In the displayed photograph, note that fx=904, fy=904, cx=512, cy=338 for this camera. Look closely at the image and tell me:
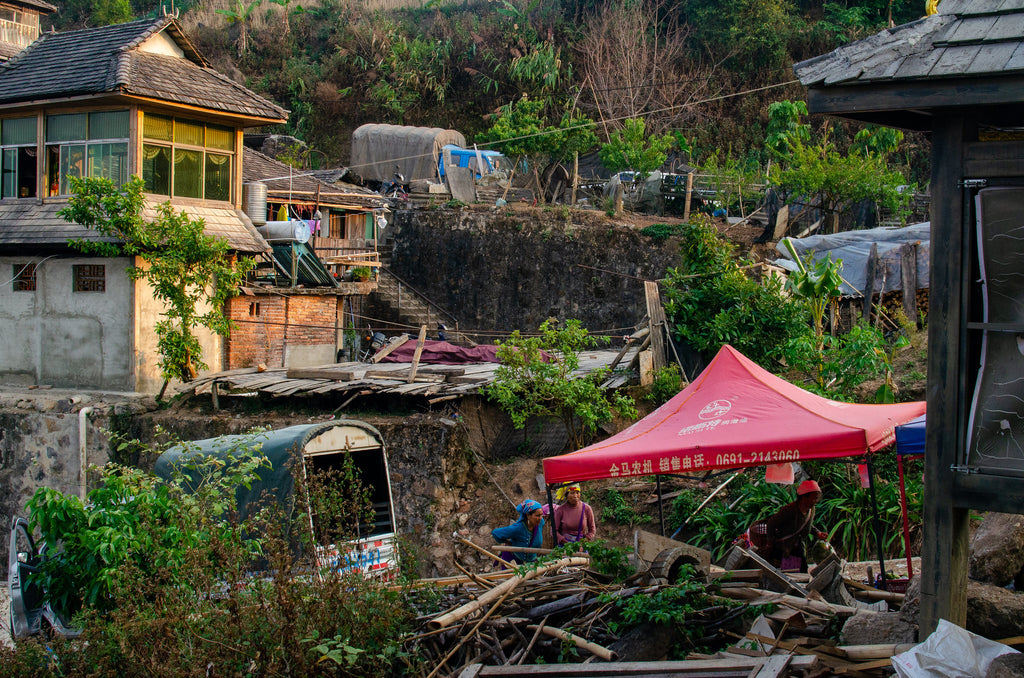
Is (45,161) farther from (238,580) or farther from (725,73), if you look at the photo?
(725,73)

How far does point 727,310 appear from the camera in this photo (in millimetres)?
14234

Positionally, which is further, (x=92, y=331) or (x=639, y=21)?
(x=639, y=21)

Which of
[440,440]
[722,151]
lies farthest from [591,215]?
[440,440]

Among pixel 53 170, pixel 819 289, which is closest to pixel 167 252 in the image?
pixel 53 170

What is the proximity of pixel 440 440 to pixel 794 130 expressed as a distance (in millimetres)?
16647

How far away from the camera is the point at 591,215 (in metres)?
23.8

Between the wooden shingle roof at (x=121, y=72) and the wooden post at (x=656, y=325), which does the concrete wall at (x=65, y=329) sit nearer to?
the wooden shingle roof at (x=121, y=72)

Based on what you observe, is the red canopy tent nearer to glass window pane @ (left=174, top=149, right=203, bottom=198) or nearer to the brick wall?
the brick wall

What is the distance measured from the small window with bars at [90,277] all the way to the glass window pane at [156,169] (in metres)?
1.69

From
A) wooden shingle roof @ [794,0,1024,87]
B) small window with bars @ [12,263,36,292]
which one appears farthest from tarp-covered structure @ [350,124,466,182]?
wooden shingle roof @ [794,0,1024,87]

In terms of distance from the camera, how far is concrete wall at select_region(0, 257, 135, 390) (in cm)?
1611

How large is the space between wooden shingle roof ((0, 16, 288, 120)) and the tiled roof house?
30 mm

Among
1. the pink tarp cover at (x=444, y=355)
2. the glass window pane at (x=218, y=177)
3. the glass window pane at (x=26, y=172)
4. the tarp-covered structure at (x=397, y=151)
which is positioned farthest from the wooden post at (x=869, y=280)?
the tarp-covered structure at (x=397, y=151)

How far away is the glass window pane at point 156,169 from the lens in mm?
16188
